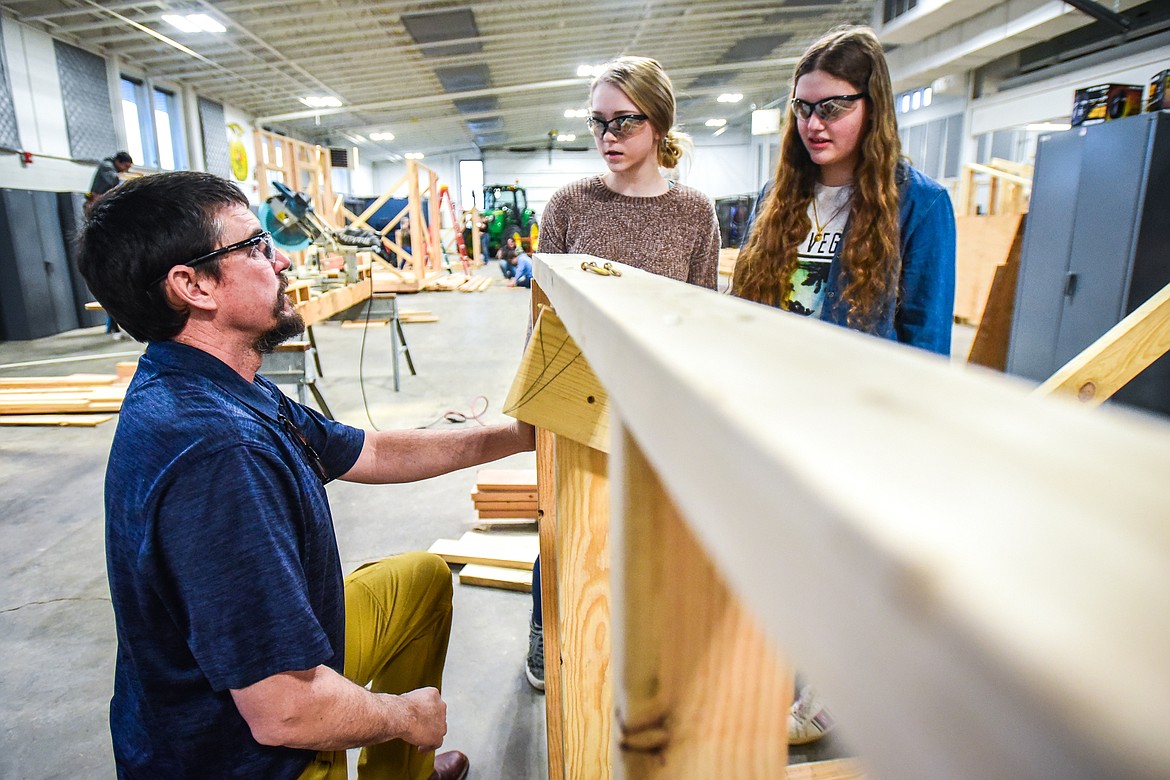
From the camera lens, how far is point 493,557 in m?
2.94

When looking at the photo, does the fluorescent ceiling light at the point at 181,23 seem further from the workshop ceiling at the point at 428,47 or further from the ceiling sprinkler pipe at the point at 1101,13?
the ceiling sprinkler pipe at the point at 1101,13

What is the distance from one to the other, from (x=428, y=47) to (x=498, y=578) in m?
11.0

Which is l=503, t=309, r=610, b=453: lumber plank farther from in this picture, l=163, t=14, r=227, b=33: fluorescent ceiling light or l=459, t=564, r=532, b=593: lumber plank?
l=163, t=14, r=227, b=33: fluorescent ceiling light

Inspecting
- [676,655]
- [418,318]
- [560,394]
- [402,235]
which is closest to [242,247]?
[560,394]

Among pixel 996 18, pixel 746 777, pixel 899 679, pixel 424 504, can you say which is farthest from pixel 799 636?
pixel 996 18

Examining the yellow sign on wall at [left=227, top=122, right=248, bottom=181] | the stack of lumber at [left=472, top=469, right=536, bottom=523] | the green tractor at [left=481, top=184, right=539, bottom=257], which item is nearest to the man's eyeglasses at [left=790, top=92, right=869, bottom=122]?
the stack of lumber at [left=472, top=469, right=536, bottom=523]

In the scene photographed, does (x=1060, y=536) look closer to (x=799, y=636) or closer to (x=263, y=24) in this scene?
(x=799, y=636)

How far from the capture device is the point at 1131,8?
759cm

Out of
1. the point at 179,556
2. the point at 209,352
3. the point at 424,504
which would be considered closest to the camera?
the point at 179,556

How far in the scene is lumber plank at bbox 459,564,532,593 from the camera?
9.25 feet

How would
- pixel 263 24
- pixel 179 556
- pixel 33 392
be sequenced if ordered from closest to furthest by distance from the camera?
pixel 179 556, pixel 33 392, pixel 263 24

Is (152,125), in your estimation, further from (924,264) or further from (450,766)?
(924,264)

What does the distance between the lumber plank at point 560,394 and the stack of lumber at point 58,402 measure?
5.02m

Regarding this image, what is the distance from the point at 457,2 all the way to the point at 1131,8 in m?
8.21
